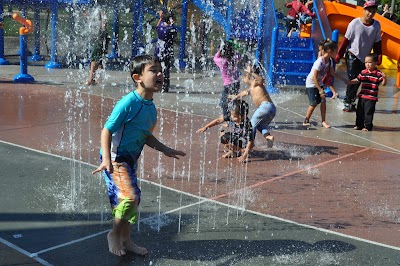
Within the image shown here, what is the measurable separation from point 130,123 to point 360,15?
12.8 m

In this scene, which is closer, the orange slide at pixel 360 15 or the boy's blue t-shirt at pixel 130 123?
the boy's blue t-shirt at pixel 130 123

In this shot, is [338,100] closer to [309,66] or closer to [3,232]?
[309,66]

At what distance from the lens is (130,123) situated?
179 inches

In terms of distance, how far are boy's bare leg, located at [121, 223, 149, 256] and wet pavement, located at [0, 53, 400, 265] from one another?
0.06 metres

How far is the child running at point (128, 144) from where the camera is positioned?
4.45 metres

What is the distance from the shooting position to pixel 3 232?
4.95 meters

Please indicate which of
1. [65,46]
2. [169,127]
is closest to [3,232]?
[169,127]

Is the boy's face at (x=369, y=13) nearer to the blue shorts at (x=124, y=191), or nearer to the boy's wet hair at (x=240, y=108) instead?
the boy's wet hair at (x=240, y=108)

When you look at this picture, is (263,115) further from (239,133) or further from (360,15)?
(360,15)

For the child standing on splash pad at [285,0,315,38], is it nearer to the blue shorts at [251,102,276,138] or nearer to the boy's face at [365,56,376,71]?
the boy's face at [365,56,376,71]

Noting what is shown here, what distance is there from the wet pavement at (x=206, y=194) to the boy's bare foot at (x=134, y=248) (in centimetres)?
5

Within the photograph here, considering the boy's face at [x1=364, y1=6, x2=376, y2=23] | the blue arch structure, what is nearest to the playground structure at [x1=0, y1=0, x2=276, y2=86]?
the blue arch structure

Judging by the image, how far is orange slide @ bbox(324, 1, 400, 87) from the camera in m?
15.5

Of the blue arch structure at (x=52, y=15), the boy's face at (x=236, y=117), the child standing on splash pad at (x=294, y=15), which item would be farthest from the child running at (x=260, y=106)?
the blue arch structure at (x=52, y=15)
